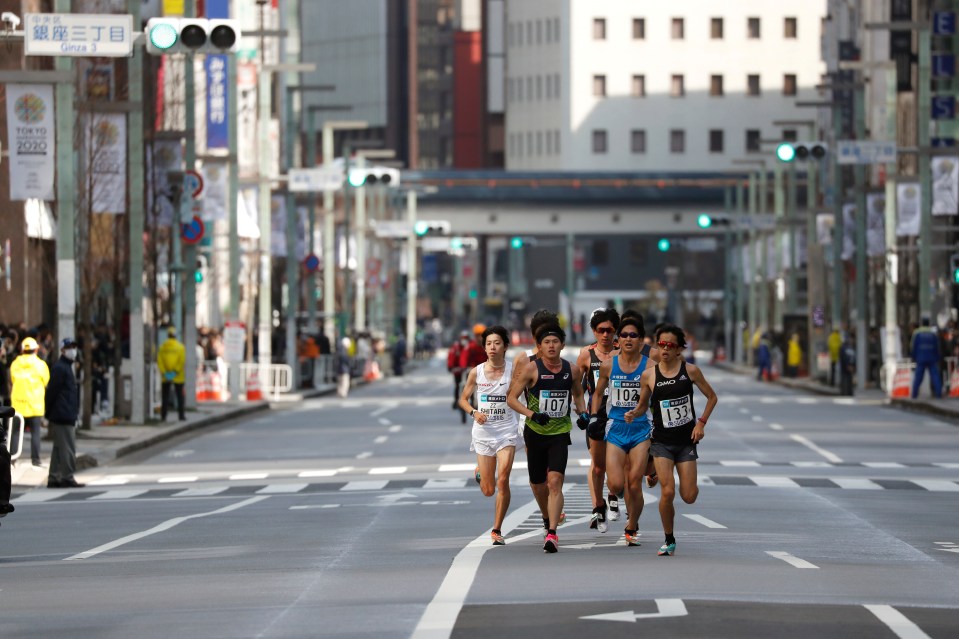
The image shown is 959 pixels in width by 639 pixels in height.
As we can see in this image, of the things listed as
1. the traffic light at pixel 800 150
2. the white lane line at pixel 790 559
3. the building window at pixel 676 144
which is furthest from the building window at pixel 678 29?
the white lane line at pixel 790 559

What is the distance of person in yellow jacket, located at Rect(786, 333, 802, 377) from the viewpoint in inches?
3002

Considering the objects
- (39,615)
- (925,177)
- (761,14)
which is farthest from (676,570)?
(761,14)

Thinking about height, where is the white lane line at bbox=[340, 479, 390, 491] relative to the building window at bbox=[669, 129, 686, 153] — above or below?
below

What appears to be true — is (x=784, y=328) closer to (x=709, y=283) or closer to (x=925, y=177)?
(x=925, y=177)

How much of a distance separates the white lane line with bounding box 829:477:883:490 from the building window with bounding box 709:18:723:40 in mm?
131781

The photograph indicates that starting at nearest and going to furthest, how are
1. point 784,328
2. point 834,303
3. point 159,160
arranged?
point 159,160 < point 834,303 < point 784,328

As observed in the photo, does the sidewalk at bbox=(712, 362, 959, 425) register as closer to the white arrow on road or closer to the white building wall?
the white arrow on road

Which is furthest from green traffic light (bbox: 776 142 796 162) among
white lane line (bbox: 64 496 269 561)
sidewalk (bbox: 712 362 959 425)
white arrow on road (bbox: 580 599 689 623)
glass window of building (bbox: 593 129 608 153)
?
glass window of building (bbox: 593 129 608 153)

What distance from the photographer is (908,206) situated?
5725 centimetres

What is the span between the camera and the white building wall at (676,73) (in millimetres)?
156750

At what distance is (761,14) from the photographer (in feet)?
521

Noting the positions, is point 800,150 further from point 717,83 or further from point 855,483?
point 717,83

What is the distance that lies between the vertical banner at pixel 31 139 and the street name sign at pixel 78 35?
3.22 meters

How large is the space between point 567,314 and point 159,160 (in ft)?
323
